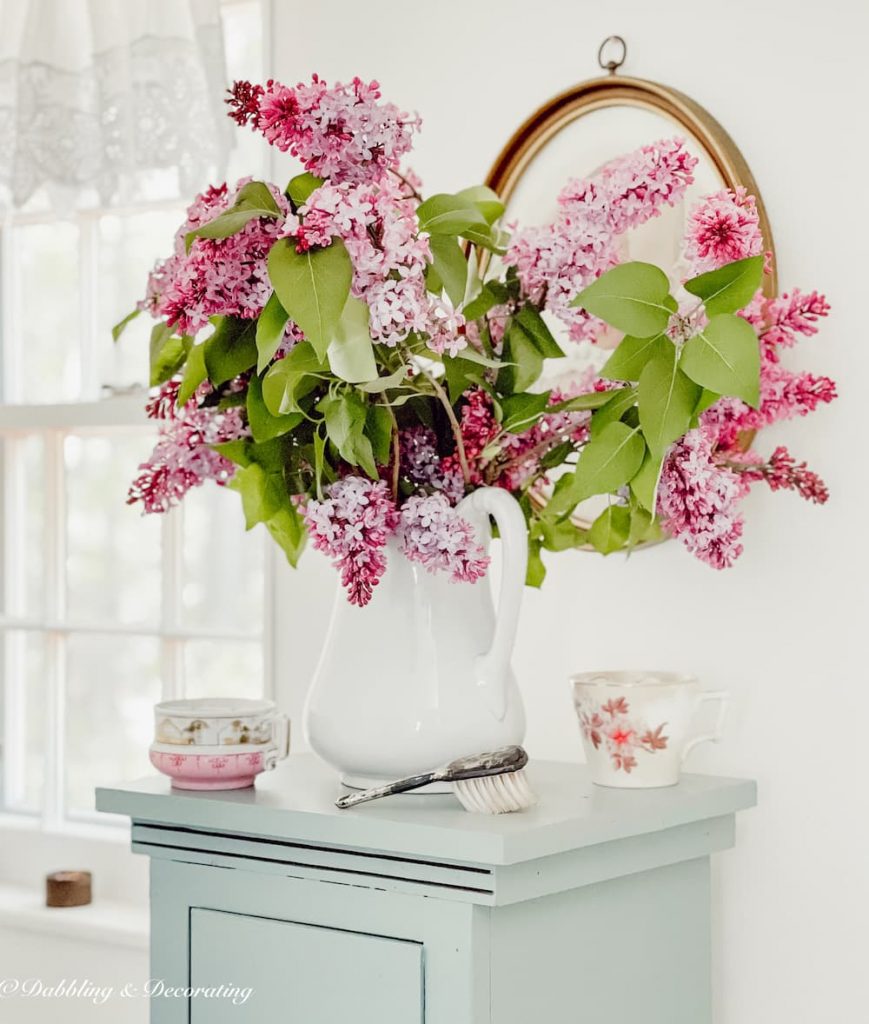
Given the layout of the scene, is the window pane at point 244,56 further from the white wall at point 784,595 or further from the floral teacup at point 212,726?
the floral teacup at point 212,726

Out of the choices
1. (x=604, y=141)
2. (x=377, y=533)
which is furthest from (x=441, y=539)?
(x=604, y=141)

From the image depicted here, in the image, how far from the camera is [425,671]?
1.34 meters

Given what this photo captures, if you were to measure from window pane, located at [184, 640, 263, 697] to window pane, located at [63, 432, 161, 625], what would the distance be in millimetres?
109

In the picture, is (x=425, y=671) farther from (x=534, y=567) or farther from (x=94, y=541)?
(x=94, y=541)

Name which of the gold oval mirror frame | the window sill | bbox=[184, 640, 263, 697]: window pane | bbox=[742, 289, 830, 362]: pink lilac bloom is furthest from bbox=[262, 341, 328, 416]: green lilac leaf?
the window sill

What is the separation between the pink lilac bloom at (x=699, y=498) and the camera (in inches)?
48.8

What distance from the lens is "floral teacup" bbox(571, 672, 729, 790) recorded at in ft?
4.65

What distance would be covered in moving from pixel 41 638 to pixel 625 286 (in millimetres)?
1486

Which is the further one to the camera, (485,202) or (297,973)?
(485,202)

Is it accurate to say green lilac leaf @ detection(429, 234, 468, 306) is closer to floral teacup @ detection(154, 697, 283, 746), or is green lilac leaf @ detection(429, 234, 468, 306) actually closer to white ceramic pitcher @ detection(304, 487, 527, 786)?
white ceramic pitcher @ detection(304, 487, 527, 786)

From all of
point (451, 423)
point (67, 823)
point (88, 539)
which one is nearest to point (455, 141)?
point (451, 423)

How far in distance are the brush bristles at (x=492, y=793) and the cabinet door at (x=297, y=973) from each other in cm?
13

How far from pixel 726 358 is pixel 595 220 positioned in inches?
7.6

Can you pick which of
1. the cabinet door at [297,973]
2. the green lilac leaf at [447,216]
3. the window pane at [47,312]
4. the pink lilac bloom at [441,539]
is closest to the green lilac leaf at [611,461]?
the pink lilac bloom at [441,539]
